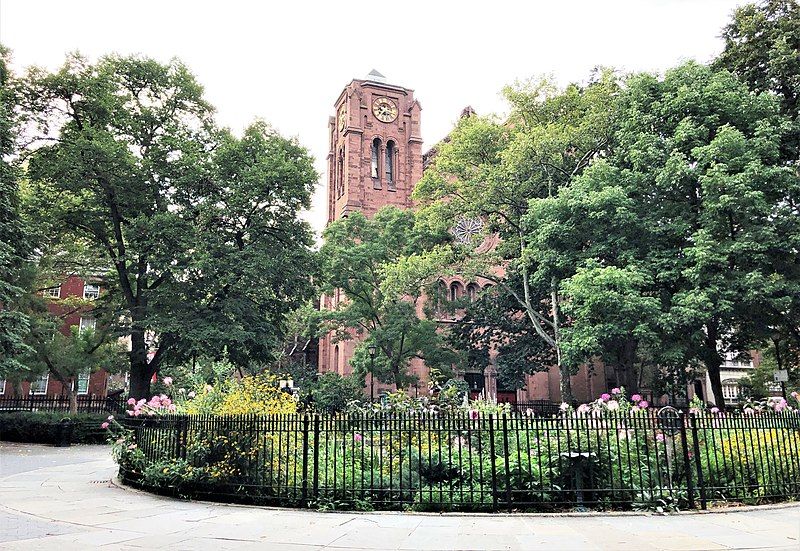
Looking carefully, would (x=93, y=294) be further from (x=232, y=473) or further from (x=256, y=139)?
(x=232, y=473)

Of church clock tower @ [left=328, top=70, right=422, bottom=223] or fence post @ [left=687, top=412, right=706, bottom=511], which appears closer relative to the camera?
fence post @ [left=687, top=412, right=706, bottom=511]

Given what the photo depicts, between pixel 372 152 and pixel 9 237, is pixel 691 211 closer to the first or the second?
pixel 9 237

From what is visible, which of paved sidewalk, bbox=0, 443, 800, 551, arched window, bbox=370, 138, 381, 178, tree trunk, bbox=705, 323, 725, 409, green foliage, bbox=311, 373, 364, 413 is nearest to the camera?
paved sidewalk, bbox=0, 443, 800, 551

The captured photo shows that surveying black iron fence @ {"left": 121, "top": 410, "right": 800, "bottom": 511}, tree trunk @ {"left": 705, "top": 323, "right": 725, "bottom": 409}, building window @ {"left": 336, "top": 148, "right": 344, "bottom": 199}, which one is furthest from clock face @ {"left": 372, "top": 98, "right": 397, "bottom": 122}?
black iron fence @ {"left": 121, "top": 410, "right": 800, "bottom": 511}

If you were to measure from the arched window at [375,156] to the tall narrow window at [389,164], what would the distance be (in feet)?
2.09

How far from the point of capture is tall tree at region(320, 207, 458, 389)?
109 ft

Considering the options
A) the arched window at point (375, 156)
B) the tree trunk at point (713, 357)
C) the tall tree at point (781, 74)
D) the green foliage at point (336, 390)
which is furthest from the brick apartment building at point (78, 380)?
the tall tree at point (781, 74)

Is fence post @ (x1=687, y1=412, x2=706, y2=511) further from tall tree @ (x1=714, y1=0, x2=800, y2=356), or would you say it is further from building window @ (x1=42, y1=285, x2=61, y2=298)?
building window @ (x1=42, y1=285, x2=61, y2=298)

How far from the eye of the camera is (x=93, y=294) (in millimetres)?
39938

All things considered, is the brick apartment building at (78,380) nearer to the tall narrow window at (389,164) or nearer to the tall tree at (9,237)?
the tall tree at (9,237)

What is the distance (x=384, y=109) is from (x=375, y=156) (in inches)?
163

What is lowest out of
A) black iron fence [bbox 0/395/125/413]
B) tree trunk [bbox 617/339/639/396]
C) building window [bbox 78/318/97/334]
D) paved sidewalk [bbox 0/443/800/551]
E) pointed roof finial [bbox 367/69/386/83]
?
paved sidewalk [bbox 0/443/800/551]

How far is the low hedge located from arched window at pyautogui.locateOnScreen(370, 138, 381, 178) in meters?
28.7

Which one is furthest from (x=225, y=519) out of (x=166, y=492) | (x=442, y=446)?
(x=442, y=446)
